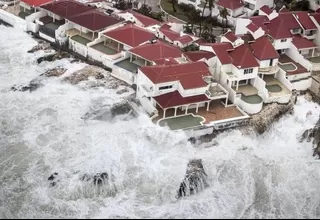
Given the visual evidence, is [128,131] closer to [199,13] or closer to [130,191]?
[130,191]

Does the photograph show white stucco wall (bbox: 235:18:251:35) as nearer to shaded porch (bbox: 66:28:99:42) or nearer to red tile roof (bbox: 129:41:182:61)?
red tile roof (bbox: 129:41:182:61)

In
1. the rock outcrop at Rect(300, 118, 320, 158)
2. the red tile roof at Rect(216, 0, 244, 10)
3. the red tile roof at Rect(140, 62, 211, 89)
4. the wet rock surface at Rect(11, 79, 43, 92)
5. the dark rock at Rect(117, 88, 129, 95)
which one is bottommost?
the wet rock surface at Rect(11, 79, 43, 92)

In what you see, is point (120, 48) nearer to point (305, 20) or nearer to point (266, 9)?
point (266, 9)

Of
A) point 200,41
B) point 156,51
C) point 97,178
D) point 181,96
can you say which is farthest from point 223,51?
point 97,178

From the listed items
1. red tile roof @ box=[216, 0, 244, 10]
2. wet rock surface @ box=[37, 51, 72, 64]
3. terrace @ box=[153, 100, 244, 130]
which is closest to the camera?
terrace @ box=[153, 100, 244, 130]

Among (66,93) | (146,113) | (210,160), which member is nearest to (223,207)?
(210,160)

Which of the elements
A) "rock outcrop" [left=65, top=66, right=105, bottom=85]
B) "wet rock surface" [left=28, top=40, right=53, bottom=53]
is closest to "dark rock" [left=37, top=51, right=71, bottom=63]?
"wet rock surface" [left=28, top=40, right=53, bottom=53]

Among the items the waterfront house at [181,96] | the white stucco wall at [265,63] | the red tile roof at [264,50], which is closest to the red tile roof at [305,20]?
the red tile roof at [264,50]

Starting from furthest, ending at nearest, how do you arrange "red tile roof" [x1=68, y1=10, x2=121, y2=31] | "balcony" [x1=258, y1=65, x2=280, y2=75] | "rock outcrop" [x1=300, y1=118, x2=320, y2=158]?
"red tile roof" [x1=68, y1=10, x2=121, y2=31]
"balcony" [x1=258, y1=65, x2=280, y2=75]
"rock outcrop" [x1=300, y1=118, x2=320, y2=158]
